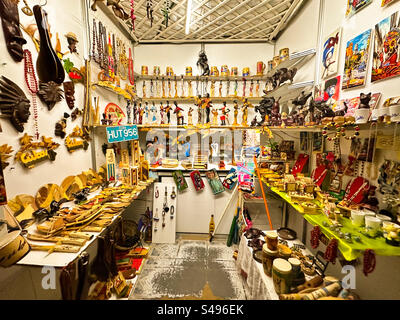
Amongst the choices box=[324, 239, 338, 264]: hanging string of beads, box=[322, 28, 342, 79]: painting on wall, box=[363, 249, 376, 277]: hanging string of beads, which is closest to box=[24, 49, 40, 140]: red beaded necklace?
A: box=[324, 239, 338, 264]: hanging string of beads

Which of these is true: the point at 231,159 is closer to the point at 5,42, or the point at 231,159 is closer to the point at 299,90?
the point at 299,90

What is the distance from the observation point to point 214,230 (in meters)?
2.81

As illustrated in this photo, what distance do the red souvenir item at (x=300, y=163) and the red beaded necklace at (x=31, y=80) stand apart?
267 cm

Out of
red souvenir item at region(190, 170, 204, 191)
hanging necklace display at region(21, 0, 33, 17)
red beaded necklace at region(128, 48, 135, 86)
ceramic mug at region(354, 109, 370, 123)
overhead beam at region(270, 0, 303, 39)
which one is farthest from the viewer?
red beaded necklace at region(128, 48, 135, 86)

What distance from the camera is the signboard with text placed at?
2.01 metres

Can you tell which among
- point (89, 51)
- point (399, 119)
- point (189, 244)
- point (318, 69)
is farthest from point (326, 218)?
point (89, 51)

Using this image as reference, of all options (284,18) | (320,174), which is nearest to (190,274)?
(320,174)

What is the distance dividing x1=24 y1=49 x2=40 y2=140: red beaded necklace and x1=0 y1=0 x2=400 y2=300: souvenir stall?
1 cm

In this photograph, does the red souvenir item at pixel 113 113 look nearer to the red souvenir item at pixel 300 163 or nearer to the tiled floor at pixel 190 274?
the tiled floor at pixel 190 274

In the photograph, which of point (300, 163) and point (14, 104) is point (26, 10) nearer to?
point (14, 104)

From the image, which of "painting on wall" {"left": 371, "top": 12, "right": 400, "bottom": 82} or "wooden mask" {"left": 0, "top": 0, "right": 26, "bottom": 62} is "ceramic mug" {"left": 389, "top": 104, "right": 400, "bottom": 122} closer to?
"painting on wall" {"left": 371, "top": 12, "right": 400, "bottom": 82}

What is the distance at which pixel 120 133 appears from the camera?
2150 millimetres

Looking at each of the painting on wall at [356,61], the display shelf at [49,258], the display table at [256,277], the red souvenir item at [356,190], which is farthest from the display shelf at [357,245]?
the display shelf at [49,258]
